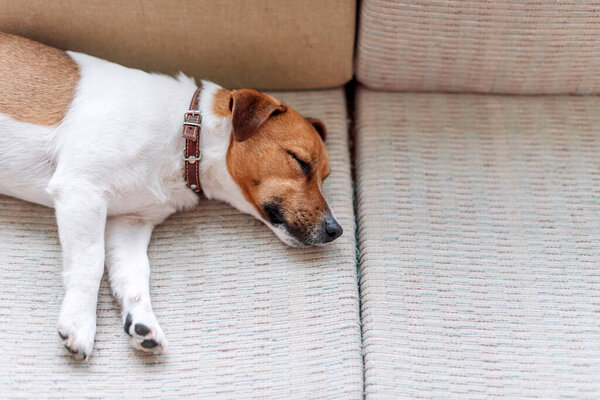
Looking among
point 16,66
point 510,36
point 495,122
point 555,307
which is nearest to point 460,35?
point 510,36

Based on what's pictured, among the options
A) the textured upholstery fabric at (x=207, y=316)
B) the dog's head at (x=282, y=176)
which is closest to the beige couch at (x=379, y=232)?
the textured upholstery fabric at (x=207, y=316)

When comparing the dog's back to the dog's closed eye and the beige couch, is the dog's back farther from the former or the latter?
the dog's closed eye

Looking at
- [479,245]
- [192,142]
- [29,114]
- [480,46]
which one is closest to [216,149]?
[192,142]

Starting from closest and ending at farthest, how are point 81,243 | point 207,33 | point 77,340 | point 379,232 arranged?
point 77,340, point 81,243, point 379,232, point 207,33

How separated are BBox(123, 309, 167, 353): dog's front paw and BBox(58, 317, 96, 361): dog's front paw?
0.12m

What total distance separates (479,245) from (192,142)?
1129mm

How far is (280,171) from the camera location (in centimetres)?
200

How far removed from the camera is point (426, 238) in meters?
2.12

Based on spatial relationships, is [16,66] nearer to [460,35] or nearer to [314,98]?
[314,98]

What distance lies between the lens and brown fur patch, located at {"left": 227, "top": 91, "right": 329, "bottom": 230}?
6.56 feet

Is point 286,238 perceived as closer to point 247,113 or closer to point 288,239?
point 288,239

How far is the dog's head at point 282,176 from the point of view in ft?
6.56

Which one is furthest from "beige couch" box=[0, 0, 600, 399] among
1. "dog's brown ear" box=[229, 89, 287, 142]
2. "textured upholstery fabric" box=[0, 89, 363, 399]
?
"dog's brown ear" box=[229, 89, 287, 142]

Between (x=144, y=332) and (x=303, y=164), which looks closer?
(x=144, y=332)
